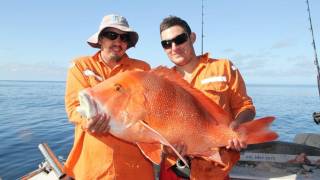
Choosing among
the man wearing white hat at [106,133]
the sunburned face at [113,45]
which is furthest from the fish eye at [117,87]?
the sunburned face at [113,45]

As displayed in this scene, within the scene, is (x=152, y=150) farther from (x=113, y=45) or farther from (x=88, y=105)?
(x=113, y=45)

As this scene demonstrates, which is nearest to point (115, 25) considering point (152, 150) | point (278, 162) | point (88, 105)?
point (88, 105)

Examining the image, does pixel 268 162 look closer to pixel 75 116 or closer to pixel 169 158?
pixel 169 158

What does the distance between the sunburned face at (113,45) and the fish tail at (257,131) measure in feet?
5.19

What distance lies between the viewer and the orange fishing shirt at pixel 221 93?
345 centimetres

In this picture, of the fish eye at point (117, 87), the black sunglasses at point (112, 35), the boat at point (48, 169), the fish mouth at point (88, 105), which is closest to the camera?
the fish mouth at point (88, 105)

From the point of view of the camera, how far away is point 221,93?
3.51m

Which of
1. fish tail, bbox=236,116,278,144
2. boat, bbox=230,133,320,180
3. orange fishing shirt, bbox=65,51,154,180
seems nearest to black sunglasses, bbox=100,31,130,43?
orange fishing shirt, bbox=65,51,154,180

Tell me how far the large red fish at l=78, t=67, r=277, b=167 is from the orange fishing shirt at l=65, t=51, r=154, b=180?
699 mm

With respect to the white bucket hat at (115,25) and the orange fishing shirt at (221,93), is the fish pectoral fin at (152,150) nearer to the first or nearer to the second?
the orange fishing shirt at (221,93)

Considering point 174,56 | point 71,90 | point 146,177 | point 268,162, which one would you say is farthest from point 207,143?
point 268,162

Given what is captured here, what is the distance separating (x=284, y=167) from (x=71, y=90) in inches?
149

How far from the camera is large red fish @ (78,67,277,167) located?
250 centimetres

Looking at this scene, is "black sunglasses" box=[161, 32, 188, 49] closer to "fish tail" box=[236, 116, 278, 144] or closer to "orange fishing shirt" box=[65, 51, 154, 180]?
"orange fishing shirt" box=[65, 51, 154, 180]
